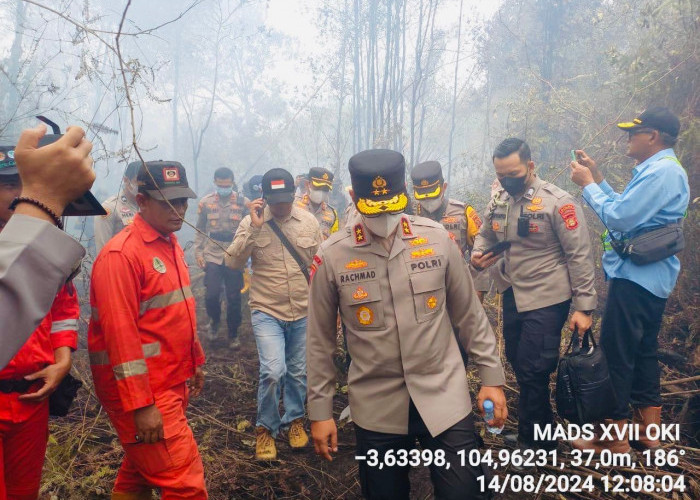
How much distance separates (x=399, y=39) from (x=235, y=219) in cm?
770

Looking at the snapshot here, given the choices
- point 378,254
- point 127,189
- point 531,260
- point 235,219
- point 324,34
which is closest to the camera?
point 378,254

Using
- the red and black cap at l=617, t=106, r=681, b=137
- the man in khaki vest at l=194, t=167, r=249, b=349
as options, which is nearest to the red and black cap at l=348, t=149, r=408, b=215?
the red and black cap at l=617, t=106, r=681, b=137

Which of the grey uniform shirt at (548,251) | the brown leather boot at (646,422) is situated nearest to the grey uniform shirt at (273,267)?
the grey uniform shirt at (548,251)

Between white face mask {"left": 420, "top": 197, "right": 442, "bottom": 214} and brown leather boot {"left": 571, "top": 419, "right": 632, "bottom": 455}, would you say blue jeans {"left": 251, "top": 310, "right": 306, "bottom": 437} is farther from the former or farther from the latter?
brown leather boot {"left": 571, "top": 419, "right": 632, "bottom": 455}

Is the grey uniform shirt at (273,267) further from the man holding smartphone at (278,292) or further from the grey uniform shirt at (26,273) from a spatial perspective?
the grey uniform shirt at (26,273)

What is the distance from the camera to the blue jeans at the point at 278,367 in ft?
12.4

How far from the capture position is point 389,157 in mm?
2332

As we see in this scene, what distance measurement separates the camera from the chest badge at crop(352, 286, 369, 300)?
2314 millimetres

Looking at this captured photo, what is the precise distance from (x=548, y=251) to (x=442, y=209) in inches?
51.5

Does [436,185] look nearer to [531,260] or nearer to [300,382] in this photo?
[531,260]

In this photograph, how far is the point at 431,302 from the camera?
92.0 inches

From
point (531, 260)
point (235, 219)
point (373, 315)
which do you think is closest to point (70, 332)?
point (373, 315)

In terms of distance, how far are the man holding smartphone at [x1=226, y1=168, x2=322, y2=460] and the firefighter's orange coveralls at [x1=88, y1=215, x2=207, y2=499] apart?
1.32 metres

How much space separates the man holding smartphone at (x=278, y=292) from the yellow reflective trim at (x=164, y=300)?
138cm
